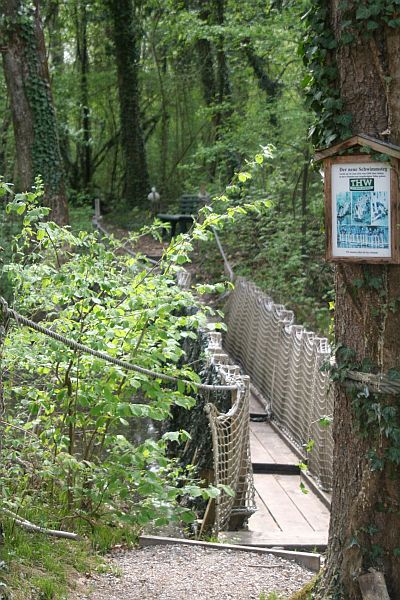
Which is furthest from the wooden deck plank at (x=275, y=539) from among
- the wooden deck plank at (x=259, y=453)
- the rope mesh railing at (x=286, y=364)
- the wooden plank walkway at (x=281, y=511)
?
the wooden deck plank at (x=259, y=453)

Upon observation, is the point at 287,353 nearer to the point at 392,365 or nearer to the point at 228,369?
the point at 228,369

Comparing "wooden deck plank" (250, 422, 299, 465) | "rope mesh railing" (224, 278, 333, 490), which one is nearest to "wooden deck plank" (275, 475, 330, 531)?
"rope mesh railing" (224, 278, 333, 490)

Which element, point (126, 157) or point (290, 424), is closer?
point (290, 424)

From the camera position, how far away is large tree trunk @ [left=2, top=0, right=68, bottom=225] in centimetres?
1466

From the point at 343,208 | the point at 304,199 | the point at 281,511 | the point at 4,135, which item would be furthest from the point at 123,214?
the point at 343,208

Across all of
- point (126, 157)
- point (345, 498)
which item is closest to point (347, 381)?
point (345, 498)

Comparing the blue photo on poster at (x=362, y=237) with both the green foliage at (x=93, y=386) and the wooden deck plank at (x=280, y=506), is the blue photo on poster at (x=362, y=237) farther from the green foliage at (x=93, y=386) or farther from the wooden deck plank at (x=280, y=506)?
the wooden deck plank at (x=280, y=506)

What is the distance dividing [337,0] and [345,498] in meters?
2.02

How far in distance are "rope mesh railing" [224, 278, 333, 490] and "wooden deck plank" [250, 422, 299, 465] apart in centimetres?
16

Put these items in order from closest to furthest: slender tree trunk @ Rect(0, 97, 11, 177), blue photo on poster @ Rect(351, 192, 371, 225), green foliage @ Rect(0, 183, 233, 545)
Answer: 1. blue photo on poster @ Rect(351, 192, 371, 225)
2. green foliage @ Rect(0, 183, 233, 545)
3. slender tree trunk @ Rect(0, 97, 11, 177)

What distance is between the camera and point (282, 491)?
771cm

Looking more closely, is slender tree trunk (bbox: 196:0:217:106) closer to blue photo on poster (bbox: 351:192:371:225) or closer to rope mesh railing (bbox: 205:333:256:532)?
rope mesh railing (bbox: 205:333:256:532)

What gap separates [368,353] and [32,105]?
13.1 metres

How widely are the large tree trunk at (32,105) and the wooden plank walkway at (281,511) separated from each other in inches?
306
